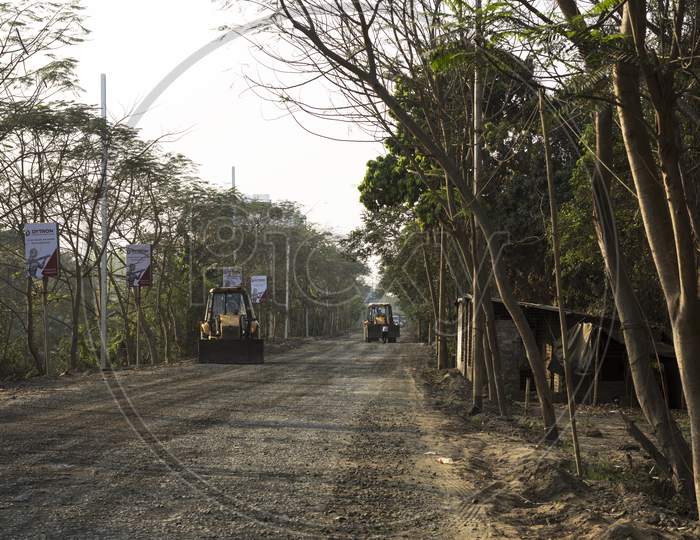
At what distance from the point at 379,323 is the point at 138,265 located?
3480cm

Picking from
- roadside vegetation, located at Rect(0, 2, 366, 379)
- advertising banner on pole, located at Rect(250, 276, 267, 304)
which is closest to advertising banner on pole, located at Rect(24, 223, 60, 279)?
roadside vegetation, located at Rect(0, 2, 366, 379)

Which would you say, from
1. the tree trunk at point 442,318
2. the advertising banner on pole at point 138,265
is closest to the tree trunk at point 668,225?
the tree trunk at point 442,318

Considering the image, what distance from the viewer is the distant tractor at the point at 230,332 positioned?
29.4 m

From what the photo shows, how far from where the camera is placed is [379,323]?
60.7 m

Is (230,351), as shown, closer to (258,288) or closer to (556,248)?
(258,288)

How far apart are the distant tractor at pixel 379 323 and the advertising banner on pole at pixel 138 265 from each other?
112ft

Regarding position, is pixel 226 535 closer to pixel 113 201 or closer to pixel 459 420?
pixel 459 420

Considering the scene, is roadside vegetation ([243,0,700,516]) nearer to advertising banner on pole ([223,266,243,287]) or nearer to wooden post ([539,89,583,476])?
wooden post ([539,89,583,476])

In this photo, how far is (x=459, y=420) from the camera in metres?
14.3

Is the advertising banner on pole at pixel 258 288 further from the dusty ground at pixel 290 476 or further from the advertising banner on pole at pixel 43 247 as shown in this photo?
the dusty ground at pixel 290 476

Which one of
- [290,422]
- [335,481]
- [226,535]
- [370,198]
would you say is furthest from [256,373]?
[226,535]

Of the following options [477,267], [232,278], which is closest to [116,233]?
[232,278]

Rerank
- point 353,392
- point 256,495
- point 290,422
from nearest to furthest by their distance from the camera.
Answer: point 256,495
point 290,422
point 353,392

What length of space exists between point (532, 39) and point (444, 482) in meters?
4.47
